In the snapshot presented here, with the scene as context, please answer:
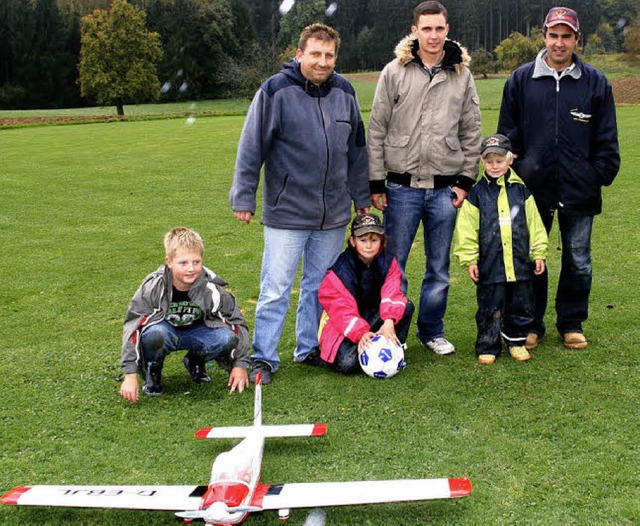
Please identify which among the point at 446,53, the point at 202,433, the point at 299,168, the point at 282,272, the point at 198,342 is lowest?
the point at 202,433

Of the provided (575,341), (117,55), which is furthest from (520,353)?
(117,55)

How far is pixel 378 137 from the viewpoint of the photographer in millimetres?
5020

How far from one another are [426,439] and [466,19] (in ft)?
270

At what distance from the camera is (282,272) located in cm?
488

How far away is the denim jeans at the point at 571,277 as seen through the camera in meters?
5.09

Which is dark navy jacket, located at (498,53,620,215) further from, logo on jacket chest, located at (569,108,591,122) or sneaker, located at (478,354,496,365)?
sneaker, located at (478,354,496,365)

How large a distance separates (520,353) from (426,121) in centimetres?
182

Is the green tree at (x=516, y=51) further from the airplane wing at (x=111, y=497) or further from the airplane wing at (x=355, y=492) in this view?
the airplane wing at (x=111, y=497)

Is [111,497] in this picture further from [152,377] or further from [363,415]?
[363,415]

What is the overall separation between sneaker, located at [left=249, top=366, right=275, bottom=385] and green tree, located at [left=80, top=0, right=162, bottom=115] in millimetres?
47725

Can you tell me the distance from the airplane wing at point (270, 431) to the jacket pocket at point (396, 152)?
1.99m

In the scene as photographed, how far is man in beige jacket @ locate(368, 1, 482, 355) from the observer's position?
15.9 feet

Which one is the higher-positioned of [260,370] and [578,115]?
[578,115]

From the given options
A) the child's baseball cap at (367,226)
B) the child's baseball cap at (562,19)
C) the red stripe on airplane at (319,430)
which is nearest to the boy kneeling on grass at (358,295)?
the child's baseball cap at (367,226)
